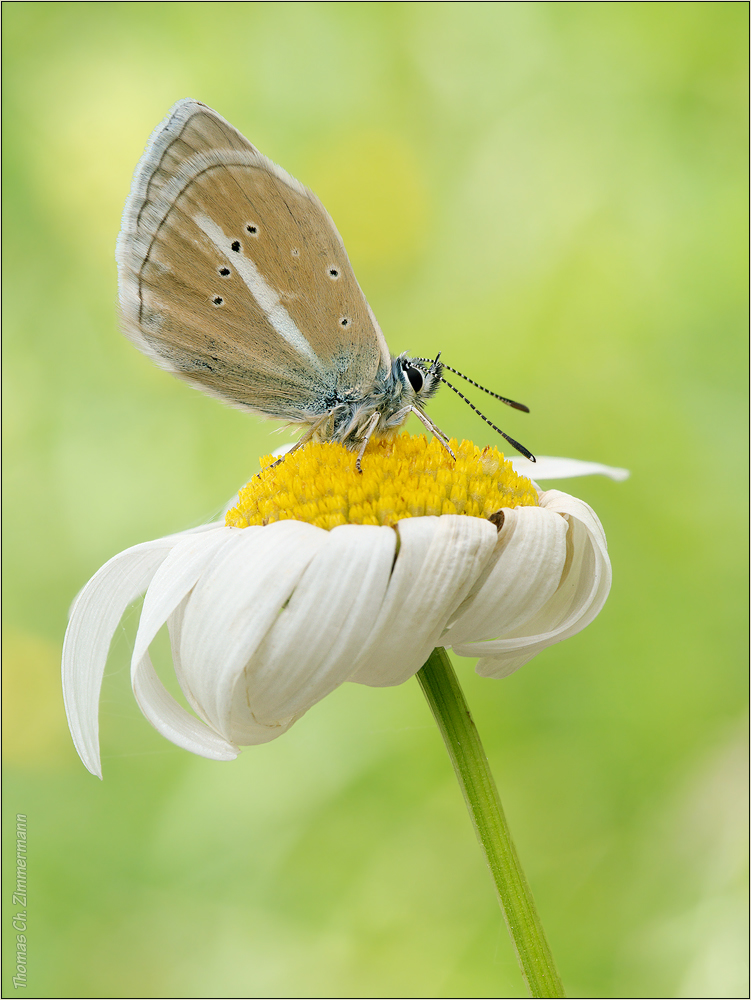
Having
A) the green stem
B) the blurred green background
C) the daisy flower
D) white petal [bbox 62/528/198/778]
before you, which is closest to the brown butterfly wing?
the daisy flower

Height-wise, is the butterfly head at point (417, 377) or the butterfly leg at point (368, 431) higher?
the butterfly head at point (417, 377)

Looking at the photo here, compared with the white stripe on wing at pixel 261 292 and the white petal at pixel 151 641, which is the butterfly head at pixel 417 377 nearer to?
the white stripe on wing at pixel 261 292

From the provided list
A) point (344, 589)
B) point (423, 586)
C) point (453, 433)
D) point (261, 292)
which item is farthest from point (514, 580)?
point (453, 433)

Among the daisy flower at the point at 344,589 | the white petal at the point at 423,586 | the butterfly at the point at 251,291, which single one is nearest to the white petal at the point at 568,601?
the daisy flower at the point at 344,589

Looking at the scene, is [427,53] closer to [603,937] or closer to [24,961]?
[603,937]

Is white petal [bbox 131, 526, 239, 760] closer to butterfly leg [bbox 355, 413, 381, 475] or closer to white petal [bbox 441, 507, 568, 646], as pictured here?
butterfly leg [bbox 355, 413, 381, 475]
